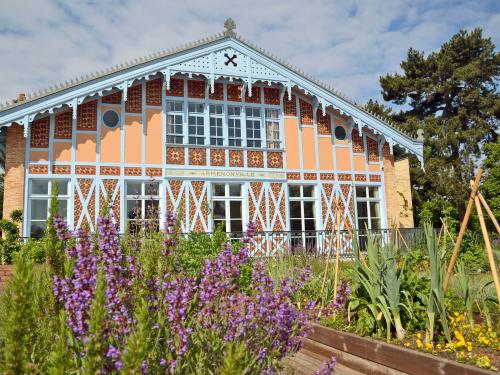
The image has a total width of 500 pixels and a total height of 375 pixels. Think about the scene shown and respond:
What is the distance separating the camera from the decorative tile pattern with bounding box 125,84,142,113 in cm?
1290

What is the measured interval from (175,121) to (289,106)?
13.6 feet

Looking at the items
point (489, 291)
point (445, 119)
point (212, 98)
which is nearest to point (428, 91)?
point (445, 119)

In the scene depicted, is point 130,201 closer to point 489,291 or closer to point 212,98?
point 212,98

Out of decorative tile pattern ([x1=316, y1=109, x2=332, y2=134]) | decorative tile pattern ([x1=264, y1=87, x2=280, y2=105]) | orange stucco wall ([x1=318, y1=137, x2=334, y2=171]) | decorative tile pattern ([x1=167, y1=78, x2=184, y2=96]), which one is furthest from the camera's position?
decorative tile pattern ([x1=316, y1=109, x2=332, y2=134])

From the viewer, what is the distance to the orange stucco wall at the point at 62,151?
39.3 ft

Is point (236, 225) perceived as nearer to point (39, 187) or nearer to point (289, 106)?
point (289, 106)

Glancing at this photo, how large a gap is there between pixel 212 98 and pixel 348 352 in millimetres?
11111

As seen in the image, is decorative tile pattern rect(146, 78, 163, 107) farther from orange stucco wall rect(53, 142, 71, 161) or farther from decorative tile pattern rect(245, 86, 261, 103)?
decorative tile pattern rect(245, 86, 261, 103)

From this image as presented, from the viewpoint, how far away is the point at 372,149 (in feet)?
51.3

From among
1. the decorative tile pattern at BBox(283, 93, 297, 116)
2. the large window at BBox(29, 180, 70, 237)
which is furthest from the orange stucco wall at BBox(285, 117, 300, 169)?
the large window at BBox(29, 180, 70, 237)

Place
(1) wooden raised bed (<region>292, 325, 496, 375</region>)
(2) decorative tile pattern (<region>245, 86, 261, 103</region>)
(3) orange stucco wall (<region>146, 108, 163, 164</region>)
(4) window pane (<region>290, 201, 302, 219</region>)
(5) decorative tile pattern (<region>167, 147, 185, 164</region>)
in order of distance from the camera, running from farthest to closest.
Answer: (4) window pane (<region>290, 201, 302, 219</region>) < (2) decorative tile pattern (<region>245, 86, 261, 103</region>) < (5) decorative tile pattern (<region>167, 147, 185, 164</region>) < (3) orange stucco wall (<region>146, 108, 163, 164</region>) < (1) wooden raised bed (<region>292, 325, 496, 375</region>)

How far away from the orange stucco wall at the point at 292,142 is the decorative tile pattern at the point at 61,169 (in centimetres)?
693

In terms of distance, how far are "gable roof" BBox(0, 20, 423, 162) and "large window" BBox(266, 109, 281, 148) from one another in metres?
0.92

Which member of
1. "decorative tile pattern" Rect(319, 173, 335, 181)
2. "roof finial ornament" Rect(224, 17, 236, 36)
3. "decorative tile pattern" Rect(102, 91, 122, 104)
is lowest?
"decorative tile pattern" Rect(319, 173, 335, 181)
